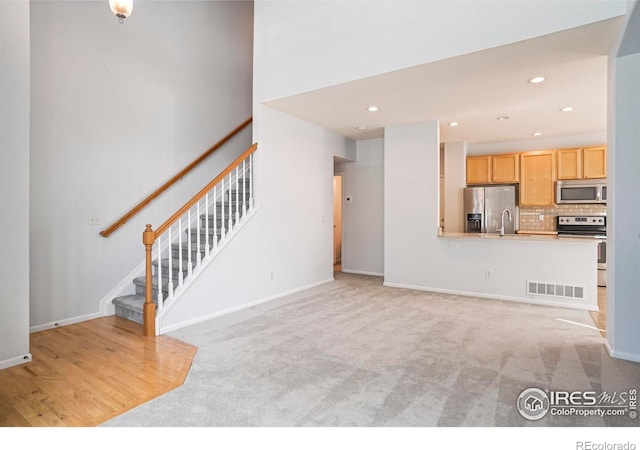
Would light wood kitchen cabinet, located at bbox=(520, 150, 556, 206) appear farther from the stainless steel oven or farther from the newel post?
the newel post

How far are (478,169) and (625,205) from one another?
13.9 feet

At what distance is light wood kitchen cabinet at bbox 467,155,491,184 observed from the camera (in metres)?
6.85

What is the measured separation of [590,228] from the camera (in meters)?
5.96

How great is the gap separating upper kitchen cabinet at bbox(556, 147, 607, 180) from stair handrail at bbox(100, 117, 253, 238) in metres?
5.62

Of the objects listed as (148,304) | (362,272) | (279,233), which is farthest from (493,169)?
(148,304)

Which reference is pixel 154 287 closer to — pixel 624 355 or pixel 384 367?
pixel 384 367

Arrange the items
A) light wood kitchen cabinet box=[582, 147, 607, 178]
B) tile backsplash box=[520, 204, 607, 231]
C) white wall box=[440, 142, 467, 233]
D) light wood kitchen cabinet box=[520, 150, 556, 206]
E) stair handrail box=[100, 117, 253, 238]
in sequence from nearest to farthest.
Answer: stair handrail box=[100, 117, 253, 238], light wood kitchen cabinet box=[582, 147, 607, 178], tile backsplash box=[520, 204, 607, 231], light wood kitchen cabinet box=[520, 150, 556, 206], white wall box=[440, 142, 467, 233]

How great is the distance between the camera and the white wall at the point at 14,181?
265 centimetres

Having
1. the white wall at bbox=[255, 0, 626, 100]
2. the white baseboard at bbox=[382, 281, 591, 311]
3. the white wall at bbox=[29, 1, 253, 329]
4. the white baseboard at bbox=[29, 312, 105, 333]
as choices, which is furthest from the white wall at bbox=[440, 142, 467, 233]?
the white baseboard at bbox=[29, 312, 105, 333]

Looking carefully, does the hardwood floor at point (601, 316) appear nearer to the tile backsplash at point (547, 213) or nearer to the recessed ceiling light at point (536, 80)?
the tile backsplash at point (547, 213)

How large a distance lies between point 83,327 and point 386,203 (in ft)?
14.7

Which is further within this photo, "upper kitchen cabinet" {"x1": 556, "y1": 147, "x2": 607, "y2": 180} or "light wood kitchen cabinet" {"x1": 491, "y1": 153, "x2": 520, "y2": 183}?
"light wood kitchen cabinet" {"x1": 491, "y1": 153, "x2": 520, "y2": 183}

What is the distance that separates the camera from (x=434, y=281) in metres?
5.41
